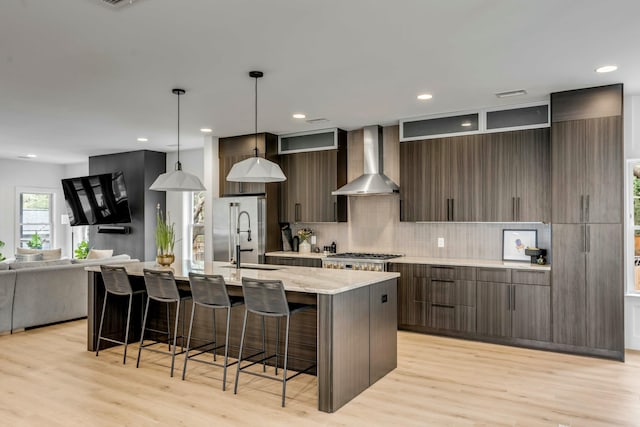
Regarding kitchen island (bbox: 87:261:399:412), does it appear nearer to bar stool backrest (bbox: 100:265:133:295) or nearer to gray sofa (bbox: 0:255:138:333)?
bar stool backrest (bbox: 100:265:133:295)

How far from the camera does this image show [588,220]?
452cm

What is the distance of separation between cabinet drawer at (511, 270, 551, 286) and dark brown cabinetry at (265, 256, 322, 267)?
2.42 meters

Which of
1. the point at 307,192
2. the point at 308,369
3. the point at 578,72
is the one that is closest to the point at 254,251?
the point at 307,192

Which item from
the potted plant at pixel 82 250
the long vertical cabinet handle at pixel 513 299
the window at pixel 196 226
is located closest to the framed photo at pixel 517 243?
the long vertical cabinet handle at pixel 513 299

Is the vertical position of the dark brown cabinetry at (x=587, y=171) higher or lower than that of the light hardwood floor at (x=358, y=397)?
higher

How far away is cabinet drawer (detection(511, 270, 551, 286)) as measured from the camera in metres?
4.73

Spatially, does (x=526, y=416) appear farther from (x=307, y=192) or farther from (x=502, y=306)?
(x=307, y=192)

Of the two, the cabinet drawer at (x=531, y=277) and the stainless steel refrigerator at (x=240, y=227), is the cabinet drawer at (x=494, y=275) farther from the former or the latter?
the stainless steel refrigerator at (x=240, y=227)

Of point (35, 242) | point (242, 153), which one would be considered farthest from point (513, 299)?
point (35, 242)

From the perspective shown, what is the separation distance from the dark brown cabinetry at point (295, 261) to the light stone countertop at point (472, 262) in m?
1.09

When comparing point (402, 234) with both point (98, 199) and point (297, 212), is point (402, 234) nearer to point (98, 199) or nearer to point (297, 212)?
point (297, 212)

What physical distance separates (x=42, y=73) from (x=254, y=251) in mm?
3493

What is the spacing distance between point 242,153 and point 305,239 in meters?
1.60

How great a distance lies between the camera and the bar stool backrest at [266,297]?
3.36 m
